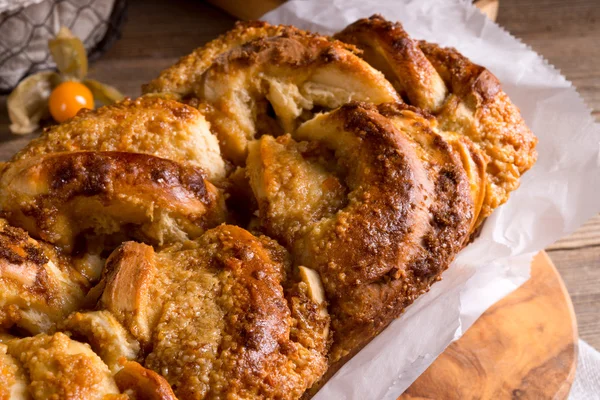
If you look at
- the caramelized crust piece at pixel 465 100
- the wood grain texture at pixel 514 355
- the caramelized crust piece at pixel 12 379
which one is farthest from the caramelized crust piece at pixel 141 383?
the caramelized crust piece at pixel 465 100

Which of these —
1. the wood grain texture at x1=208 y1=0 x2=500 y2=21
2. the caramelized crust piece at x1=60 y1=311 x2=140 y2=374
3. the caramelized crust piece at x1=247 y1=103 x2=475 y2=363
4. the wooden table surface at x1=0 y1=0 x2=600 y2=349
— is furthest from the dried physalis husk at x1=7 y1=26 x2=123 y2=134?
the caramelized crust piece at x1=60 y1=311 x2=140 y2=374

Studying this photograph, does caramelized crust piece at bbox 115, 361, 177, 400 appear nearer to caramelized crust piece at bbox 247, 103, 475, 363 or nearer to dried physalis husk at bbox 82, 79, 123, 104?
caramelized crust piece at bbox 247, 103, 475, 363

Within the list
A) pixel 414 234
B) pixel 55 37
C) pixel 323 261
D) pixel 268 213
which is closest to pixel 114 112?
pixel 268 213

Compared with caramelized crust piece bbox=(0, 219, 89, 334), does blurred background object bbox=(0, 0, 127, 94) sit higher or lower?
lower

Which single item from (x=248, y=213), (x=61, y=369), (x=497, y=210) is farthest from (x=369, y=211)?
(x=61, y=369)

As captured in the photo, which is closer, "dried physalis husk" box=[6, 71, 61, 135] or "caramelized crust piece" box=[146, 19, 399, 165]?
"caramelized crust piece" box=[146, 19, 399, 165]

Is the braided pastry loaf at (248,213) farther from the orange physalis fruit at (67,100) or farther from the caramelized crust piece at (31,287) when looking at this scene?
the orange physalis fruit at (67,100)

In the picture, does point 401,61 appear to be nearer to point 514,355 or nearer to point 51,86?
point 514,355
